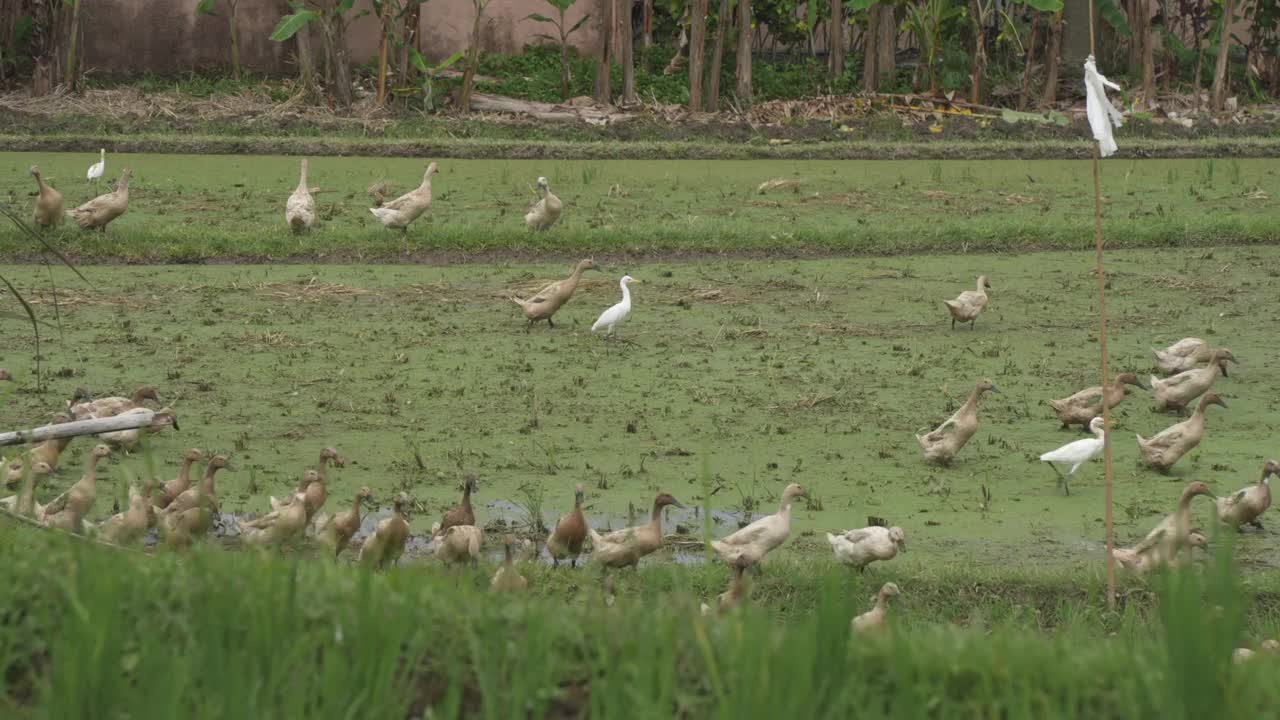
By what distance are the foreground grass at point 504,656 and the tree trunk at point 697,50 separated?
55.2 feet

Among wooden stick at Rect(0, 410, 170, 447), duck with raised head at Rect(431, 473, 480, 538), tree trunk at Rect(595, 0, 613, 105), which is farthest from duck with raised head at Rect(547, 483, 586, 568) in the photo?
tree trunk at Rect(595, 0, 613, 105)

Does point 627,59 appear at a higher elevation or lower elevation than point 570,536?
higher

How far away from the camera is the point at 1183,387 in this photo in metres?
8.79

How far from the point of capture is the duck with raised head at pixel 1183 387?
28.7 feet

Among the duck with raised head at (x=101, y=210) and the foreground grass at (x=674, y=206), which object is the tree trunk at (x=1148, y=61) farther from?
the duck with raised head at (x=101, y=210)

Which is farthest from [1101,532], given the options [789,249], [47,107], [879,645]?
[47,107]

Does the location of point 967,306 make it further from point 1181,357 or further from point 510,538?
point 510,538

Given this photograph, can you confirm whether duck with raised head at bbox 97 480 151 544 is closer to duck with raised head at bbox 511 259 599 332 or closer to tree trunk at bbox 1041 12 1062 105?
duck with raised head at bbox 511 259 599 332

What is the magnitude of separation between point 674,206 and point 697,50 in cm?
555

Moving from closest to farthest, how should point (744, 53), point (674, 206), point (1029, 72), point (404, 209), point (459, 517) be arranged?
point (459, 517) → point (404, 209) → point (674, 206) → point (744, 53) → point (1029, 72)

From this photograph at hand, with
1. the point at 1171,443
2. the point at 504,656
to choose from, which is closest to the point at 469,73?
the point at 1171,443

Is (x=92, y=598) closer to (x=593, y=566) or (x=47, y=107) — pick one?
(x=593, y=566)

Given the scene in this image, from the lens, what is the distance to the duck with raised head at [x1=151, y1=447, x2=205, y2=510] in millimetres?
6949

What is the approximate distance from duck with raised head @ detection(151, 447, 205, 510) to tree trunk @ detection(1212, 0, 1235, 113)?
631 inches
